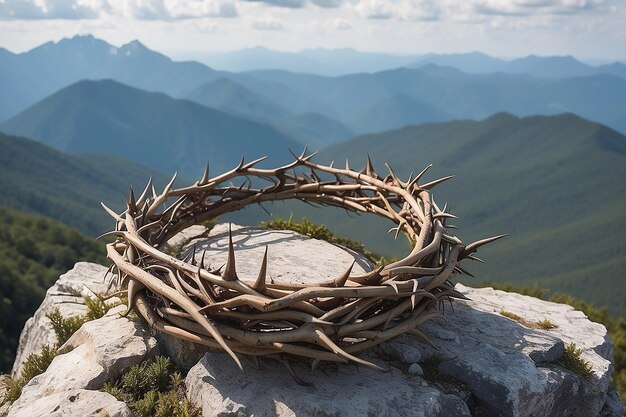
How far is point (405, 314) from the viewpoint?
4.25 metres

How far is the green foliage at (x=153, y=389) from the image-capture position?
3.98 m

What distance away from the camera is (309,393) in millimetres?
3838

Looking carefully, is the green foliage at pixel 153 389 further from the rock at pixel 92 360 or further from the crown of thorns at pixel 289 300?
the crown of thorns at pixel 289 300

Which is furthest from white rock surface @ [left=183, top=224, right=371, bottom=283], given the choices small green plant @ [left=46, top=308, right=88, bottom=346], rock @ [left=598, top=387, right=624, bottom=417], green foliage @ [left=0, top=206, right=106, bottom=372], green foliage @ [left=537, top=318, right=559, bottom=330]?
green foliage @ [left=0, top=206, right=106, bottom=372]

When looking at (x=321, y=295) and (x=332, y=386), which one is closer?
(x=321, y=295)

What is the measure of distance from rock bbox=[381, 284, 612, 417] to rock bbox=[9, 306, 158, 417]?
6.58 feet

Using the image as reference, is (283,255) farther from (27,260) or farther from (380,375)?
(27,260)

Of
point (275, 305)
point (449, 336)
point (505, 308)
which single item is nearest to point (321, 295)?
point (275, 305)

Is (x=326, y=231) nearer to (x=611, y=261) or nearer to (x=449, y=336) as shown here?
(x=449, y=336)

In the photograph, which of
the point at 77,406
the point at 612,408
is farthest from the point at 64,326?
the point at 612,408

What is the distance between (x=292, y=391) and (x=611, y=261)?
145m

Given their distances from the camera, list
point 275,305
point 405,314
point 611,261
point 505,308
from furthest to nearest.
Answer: point 611,261 → point 505,308 → point 405,314 → point 275,305

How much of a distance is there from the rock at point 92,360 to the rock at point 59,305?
1.11 meters

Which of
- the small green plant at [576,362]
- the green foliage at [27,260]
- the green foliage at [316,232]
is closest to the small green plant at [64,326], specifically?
the green foliage at [316,232]
